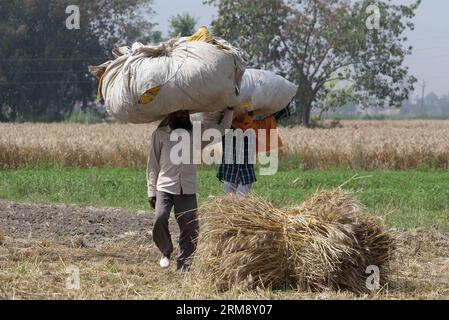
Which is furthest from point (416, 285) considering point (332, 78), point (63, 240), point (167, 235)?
point (332, 78)

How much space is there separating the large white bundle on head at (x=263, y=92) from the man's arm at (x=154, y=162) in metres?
1.45

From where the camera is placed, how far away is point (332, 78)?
53.7m

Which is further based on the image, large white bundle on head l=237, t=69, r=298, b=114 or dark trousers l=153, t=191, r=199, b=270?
large white bundle on head l=237, t=69, r=298, b=114

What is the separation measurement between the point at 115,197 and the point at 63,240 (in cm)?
612

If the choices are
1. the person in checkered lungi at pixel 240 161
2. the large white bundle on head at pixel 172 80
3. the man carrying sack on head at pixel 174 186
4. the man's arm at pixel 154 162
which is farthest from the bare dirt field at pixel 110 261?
the large white bundle on head at pixel 172 80

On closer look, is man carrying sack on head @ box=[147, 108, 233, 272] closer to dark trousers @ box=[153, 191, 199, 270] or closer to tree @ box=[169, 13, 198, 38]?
dark trousers @ box=[153, 191, 199, 270]

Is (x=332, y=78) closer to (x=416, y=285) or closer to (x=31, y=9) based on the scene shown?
(x=31, y=9)

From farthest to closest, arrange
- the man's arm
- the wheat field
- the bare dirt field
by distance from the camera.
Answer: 1. the wheat field
2. the man's arm
3. the bare dirt field

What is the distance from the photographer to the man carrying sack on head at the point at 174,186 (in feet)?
26.8

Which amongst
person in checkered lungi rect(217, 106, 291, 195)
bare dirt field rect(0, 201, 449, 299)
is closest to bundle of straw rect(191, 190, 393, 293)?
bare dirt field rect(0, 201, 449, 299)

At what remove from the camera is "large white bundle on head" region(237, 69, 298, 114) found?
9.59 m

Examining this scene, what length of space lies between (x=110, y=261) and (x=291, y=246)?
239 centimetres

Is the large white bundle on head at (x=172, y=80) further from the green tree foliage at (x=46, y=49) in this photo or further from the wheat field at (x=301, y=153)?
the green tree foliage at (x=46, y=49)

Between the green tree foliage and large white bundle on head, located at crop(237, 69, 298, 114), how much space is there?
50183 millimetres
